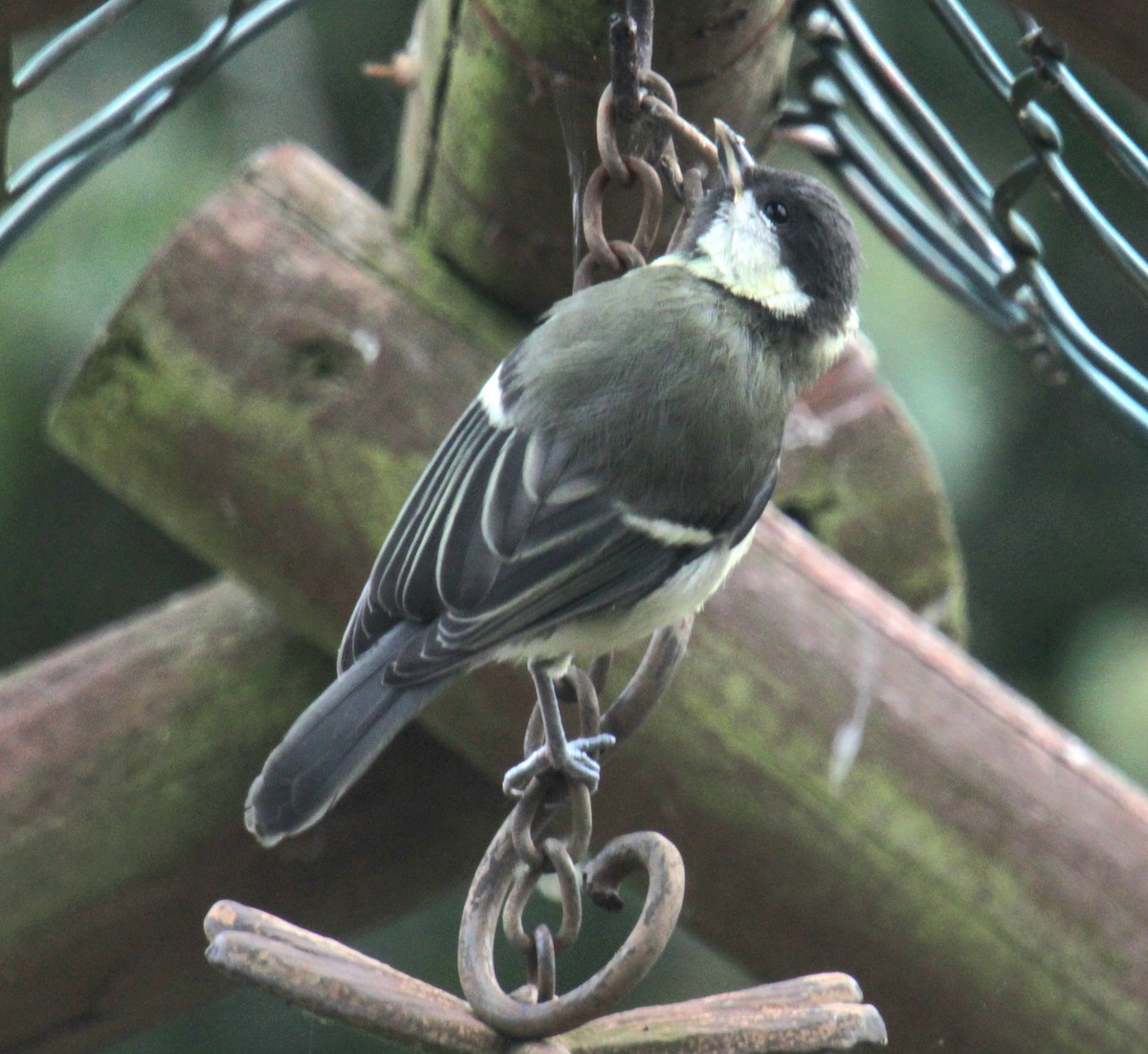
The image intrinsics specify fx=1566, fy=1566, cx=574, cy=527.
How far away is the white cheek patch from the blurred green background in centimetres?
96

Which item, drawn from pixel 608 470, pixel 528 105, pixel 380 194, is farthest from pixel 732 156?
pixel 380 194

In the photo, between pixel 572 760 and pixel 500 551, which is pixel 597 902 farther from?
pixel 500 551

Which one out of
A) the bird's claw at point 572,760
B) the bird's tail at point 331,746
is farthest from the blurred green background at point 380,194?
the bird's claw at point 572,760

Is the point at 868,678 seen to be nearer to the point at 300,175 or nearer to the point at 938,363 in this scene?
the point at 300,175

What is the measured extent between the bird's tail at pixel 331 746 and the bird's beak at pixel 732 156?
0.44 meters

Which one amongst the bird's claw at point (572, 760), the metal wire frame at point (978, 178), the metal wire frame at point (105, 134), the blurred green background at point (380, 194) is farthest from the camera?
the blurred green background at point (380, 194)

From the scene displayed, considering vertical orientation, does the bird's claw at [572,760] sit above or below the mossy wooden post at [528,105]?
below

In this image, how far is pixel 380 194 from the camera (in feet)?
10.1

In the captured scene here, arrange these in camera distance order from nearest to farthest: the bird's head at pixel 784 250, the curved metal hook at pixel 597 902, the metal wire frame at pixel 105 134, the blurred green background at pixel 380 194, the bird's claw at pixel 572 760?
the curved metal hook at pixel 597 902 → the bird's claw at pixel 572 760 → the metal wire frame at pixel 105 134 → the bird's head at pixel 784 250 → the blurred green background at pixel 380 194

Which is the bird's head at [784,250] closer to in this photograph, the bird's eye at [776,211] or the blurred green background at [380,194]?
the bird's eye at [776,211]

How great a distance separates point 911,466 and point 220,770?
72 cm

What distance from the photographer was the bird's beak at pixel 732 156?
116 centimetres

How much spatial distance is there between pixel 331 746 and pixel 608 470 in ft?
1.14

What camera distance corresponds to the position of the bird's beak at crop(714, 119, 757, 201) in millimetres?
1163
